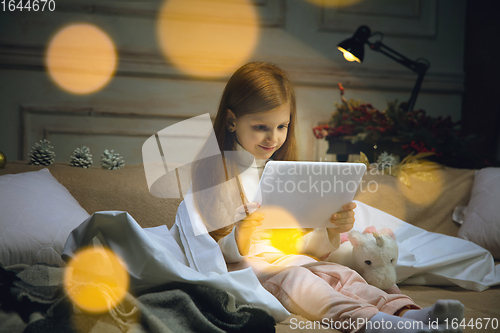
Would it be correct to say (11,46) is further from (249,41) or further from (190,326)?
(190,326)

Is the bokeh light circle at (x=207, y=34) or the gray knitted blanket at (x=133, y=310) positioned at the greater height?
the bokeh light circle at (x=207, y=34)

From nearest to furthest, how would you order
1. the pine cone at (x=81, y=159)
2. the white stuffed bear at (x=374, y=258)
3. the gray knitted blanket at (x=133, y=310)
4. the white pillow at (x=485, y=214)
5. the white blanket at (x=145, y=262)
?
the gray knitted blanket at (x=133, y=310), the white blanket at (x=145, y=262), the white stuffed bear at (x=374, y=258), the white pillow at (x=485, y=214), the pine cone at (x=81, y=159)

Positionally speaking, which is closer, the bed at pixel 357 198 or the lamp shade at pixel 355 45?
the bed at pixel 357 198

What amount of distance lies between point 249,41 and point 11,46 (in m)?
1.10

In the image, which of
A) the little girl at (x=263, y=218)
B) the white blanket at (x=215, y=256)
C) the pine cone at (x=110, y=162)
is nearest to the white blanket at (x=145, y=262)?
the white blanket at (x=215, y=256)

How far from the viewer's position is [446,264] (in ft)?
3.57

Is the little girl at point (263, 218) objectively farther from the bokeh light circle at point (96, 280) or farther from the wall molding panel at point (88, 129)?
the wall molding panel at point (88, 129)

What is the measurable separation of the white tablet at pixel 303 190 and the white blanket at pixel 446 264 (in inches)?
14.9

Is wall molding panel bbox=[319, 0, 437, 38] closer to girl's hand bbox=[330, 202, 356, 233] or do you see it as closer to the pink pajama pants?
girl's hand bbox=[330, 202, 356, 233]

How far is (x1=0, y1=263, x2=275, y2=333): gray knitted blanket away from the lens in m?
0.57

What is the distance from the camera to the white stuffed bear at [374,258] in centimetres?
93

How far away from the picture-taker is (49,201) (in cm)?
101

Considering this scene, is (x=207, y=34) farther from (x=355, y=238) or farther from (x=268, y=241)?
(x=355, y=238)

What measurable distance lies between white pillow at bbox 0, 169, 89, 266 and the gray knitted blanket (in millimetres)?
186
